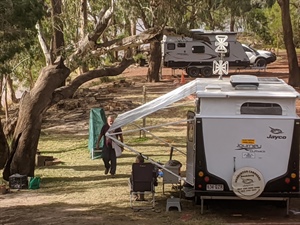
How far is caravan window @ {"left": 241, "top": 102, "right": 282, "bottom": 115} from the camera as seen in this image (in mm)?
10648

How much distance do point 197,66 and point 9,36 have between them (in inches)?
1019

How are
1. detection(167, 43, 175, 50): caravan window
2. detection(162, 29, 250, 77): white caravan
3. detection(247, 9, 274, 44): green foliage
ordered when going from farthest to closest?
detection(247, 9, 274, 44): green foliage → detection(167, 43, 175, 50): caravan window → detection(162, 29, 250, 77): white caravan

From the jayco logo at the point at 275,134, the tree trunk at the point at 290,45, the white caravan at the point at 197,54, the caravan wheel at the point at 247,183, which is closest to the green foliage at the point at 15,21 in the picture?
the caravan wheel at the point at 247,183

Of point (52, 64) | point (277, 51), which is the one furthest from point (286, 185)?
point (277, 51)

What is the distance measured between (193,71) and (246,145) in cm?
2777

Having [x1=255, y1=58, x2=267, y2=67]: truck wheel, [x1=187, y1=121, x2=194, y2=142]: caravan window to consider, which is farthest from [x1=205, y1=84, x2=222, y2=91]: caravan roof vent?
[x1=255, y1=58, x2=267, y2=67]: truck wheel

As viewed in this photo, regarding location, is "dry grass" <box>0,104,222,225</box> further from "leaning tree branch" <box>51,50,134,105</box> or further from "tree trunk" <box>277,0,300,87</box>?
"tree trunk" <box>277,0,300,87</box>

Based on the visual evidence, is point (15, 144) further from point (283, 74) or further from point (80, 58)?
point (283, 74)

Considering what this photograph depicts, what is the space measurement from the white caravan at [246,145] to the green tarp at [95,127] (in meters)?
7.29

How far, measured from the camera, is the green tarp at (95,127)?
58.2 ft

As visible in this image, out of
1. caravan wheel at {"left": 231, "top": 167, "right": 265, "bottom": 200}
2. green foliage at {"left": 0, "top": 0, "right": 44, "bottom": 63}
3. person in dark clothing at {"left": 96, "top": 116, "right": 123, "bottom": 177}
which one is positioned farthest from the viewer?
person in dark clothing at {"left": 96, "top": 116, "right": 123, "bottom": 177}

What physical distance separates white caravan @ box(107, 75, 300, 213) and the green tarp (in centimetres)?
729

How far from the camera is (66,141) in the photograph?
21266mm

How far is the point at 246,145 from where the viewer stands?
1056 centimetres
